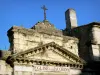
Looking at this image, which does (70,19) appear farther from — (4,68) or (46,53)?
(4,68)

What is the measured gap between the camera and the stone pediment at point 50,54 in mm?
16141

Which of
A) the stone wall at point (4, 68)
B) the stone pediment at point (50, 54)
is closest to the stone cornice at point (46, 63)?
the stone pediment at point (50, 54)

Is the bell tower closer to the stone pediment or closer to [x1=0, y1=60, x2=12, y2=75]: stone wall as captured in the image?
the stone pediment

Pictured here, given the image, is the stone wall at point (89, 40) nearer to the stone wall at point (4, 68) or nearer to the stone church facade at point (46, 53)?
the stone church facade at point (46, 53)

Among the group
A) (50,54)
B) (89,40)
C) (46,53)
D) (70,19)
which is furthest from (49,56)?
(70,19)

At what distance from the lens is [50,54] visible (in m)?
17.3

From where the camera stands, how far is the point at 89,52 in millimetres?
20109

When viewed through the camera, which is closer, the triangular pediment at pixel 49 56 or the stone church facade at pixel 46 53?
the stone church facade at pixel 46 53

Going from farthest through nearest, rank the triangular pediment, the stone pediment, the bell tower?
1. the bell tower
2. the triangular pediment
3. the stone pediment

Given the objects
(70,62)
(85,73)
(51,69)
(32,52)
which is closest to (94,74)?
(85,73)

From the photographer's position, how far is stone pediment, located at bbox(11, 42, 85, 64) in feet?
53.0

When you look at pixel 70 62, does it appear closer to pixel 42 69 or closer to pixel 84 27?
pixel 42 69

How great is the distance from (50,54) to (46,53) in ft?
1.13

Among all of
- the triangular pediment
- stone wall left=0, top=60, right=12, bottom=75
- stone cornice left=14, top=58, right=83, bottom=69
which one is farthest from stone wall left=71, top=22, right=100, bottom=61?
stone wall left=0, top=60, right=12, bottom=75
